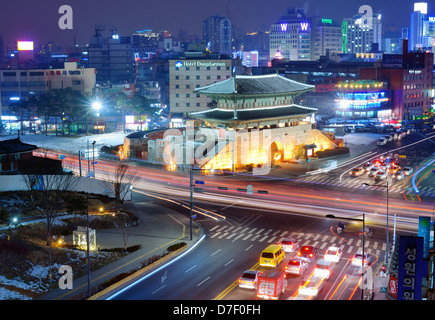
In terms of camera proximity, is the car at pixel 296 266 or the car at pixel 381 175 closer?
the car at pixel 296 266

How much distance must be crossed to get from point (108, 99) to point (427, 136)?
80459mm

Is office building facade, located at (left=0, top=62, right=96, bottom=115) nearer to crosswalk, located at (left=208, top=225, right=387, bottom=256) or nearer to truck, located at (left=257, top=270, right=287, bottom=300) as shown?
crosswalk, located at (left=208, top=225, right=387, bottom=256)

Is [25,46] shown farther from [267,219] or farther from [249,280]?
[249,280]

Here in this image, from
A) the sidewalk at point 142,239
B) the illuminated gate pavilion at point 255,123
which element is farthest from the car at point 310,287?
the illuminated gate pavilion at point 255,123

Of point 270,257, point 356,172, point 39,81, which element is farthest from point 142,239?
point 39,81

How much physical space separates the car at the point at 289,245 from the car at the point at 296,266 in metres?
4.66

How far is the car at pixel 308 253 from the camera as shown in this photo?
44.9m

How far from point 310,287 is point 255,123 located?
2108 inches

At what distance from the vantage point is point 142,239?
5044 centimetres

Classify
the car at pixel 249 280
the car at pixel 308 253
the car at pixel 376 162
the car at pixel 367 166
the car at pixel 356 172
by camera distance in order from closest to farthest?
the car at pixel 249 280, the car at pixel 308 253, the car at pixel 356 172, the car at pixel 367 166, the car at pixel 376 162

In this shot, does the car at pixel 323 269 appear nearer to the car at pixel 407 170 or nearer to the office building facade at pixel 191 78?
the car at pixel 407 170

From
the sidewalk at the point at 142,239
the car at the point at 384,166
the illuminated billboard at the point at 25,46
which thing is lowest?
the sidewalk at the point at 142,239

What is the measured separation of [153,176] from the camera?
79250 mm

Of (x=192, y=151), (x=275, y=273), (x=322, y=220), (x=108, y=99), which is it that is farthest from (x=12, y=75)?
(x=275, y=273)
